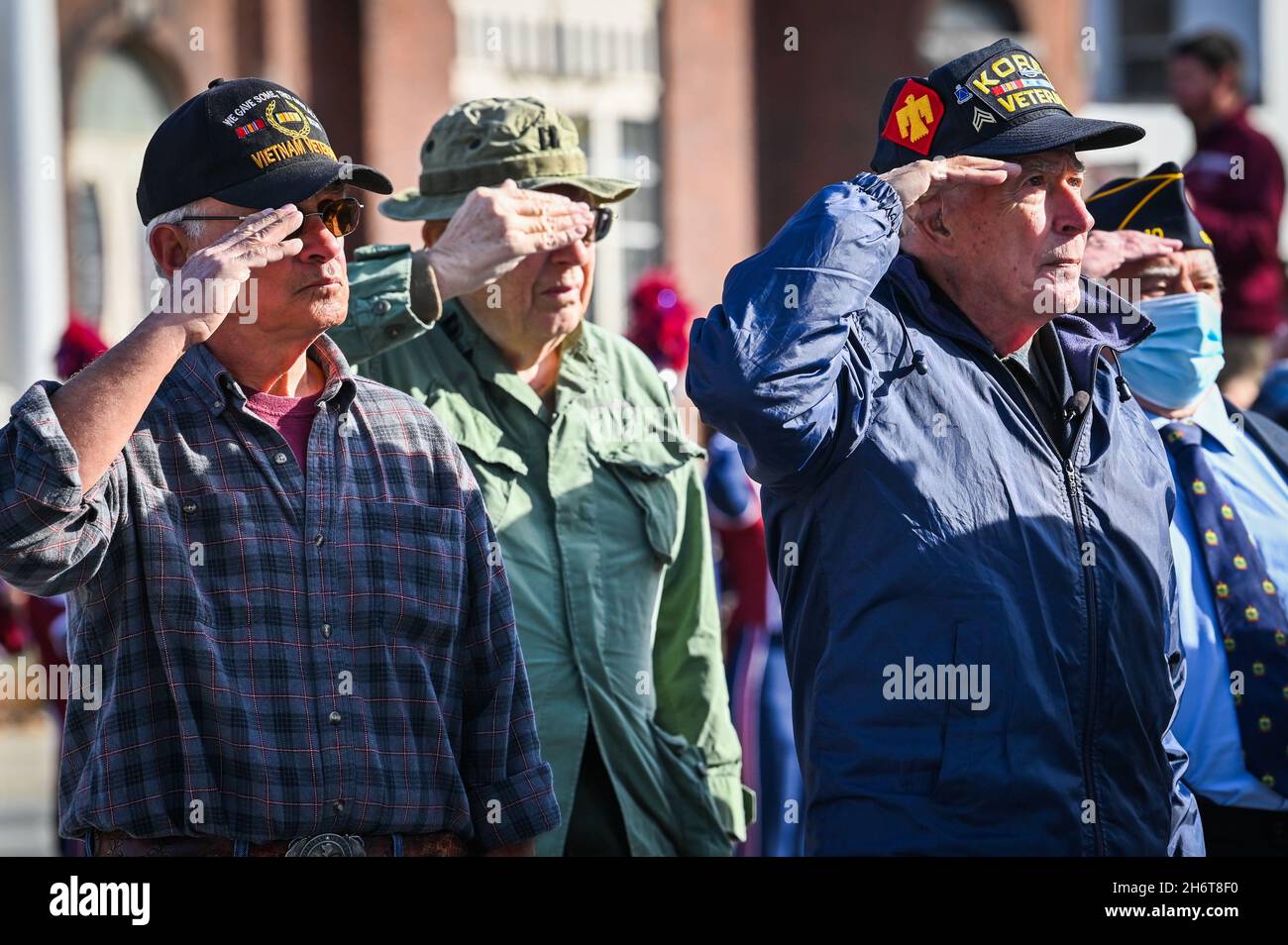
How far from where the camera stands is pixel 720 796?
15.3 feet

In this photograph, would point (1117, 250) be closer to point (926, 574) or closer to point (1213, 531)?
point (1213, 531)

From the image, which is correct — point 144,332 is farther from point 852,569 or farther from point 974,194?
point 974,194

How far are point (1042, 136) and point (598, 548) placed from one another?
4.70ft

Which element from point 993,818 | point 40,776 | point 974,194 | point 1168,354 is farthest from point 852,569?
point 40,776

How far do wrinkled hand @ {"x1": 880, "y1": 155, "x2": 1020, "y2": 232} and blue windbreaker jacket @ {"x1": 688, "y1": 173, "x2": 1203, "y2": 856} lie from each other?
5cm

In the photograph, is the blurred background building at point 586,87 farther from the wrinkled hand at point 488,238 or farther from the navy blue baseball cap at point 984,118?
the navy blue baseball cap at point 984,118

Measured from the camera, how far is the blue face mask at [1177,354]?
185 inches

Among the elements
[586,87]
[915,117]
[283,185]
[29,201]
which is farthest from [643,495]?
[586,87]

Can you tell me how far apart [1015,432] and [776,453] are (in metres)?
0.50

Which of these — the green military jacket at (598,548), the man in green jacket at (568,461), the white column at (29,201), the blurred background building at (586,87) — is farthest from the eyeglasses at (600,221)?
the white column at (29,201)

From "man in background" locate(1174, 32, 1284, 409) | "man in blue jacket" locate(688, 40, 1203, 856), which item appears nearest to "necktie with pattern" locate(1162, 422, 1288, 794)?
"man in blue jacket" locate(688, 40, 1203, 856)

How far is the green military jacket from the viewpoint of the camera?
4410 millimetres

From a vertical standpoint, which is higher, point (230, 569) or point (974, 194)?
point (974, 194)

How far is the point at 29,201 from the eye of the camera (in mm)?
14297
